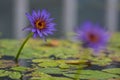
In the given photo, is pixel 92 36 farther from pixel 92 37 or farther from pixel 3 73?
pixel 3 73

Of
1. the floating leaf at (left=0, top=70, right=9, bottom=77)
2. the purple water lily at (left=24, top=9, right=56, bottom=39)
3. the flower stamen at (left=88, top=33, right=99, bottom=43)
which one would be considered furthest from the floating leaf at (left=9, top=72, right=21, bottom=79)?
the flower stamen at (left=88, top=33, right=99, bottom=43)

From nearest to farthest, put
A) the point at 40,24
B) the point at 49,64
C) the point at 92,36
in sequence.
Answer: the point at 92,36 → the point at 40,24 → the point at 49,64

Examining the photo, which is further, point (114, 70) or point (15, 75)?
point (114, 70)

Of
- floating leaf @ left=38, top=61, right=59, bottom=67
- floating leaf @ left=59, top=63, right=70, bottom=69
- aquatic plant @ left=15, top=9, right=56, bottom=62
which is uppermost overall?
aquatic plant @ left=15, top=9, right=56, bottom=62

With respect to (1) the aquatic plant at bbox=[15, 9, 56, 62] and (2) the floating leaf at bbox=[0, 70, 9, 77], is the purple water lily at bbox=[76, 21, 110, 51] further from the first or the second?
(2) the floating leaf at bbox=[0, 70, 9, 77]

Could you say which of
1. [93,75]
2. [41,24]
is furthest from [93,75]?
[41,24]

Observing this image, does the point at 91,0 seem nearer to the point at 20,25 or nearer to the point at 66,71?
the point at 20,25
